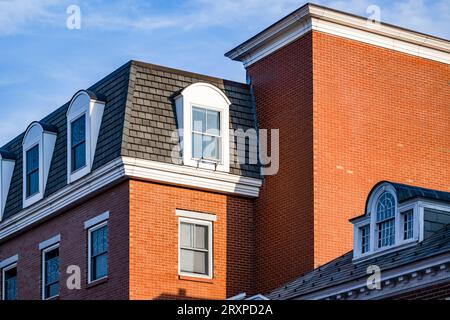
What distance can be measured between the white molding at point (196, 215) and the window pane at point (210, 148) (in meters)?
1.62

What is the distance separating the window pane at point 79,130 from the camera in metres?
37.2

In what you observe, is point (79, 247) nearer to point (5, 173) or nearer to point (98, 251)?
point (98, 251)

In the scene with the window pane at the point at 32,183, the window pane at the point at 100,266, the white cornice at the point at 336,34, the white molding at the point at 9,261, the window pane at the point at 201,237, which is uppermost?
the white cornice at the point at 336,34

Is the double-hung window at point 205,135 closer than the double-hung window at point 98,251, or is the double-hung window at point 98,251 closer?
the double-hung window at point 98,251

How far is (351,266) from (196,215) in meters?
6.05

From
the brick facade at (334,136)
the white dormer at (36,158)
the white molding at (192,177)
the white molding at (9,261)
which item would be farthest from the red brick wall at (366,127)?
the white molding at (9,261)

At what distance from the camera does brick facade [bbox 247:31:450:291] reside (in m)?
35.2

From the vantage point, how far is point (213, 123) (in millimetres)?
36438

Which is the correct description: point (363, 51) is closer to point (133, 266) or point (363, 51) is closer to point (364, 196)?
point (364, 196)

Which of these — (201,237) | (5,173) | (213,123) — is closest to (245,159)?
(213,123)

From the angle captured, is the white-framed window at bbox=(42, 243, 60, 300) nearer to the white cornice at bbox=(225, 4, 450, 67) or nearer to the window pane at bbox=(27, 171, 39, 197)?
the window pane at bbox=(27, 171, 39, 197)

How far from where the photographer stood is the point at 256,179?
120 ft

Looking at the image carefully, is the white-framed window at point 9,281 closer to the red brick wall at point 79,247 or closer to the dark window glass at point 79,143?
the red brick wall at point 79,247
